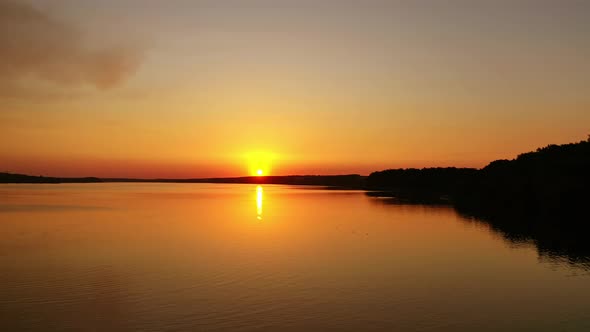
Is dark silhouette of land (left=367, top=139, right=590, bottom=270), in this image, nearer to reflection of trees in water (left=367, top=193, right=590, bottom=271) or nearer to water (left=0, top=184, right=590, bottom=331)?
reflection of trees in water (left=367, top=193, right=590, bottom=271)

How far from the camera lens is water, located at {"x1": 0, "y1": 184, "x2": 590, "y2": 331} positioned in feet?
58.0

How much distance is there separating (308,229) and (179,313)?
30.0 m

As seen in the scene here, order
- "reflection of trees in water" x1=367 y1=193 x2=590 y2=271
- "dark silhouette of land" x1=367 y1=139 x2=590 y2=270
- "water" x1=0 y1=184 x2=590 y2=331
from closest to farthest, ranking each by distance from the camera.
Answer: "water" x1=0 y1=184 x2=590 y2=331
"reflection of trees in water" x1=367 y1=193 x2=590 y2=271
"dark silhouette of land" x1=367 y1=139 x2=590 y2=270

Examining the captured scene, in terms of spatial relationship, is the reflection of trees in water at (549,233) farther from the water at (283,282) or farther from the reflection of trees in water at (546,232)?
the water at (283,282)

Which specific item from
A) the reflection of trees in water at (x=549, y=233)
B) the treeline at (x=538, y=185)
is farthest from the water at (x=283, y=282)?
the treeline at (x=538, y=185)

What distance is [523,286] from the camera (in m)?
23.7

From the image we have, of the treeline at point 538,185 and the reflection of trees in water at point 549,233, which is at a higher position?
the treeline at point 538,185

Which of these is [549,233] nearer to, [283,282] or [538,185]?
[538,185]

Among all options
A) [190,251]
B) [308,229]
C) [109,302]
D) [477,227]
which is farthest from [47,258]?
[477,227]

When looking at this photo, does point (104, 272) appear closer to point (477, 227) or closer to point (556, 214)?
point (477, 227)

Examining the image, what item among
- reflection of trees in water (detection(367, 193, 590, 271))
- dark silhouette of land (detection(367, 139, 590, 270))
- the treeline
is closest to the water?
reflection of trees in water (detection(367, 193, 590, 271))

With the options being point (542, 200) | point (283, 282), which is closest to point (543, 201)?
point (542, 200)

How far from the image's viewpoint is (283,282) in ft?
78.3

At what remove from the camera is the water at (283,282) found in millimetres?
17672
